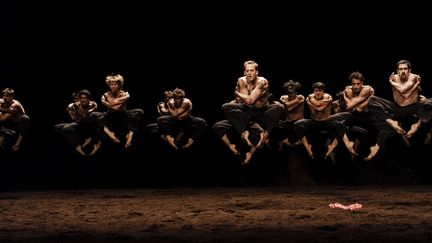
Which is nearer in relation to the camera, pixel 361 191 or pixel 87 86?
pixel 361 191

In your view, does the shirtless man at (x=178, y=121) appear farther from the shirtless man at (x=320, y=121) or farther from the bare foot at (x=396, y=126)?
the bare foot at (x=396, y=126)

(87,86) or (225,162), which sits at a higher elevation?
(87,86)

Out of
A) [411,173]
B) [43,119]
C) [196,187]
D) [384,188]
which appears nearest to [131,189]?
[196,187]

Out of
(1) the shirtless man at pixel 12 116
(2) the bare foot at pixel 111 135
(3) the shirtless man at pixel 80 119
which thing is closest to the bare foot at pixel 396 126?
(2) the bare foot at pixel 111 135

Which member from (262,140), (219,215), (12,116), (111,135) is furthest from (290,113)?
(12,116)

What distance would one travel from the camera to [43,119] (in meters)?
10.4

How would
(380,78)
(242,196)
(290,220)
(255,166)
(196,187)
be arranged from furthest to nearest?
(380,78)
(255,166)
(196,187)
(242,196)
(290,220)

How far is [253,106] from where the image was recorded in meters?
8.48

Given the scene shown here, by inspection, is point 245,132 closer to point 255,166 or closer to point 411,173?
point 255,166

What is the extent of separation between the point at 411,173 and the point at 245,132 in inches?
99.5

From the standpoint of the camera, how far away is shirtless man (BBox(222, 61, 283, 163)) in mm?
8398

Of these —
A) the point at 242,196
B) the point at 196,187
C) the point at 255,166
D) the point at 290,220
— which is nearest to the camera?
the point at 290,220

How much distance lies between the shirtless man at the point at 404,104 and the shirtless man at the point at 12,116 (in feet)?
16.5

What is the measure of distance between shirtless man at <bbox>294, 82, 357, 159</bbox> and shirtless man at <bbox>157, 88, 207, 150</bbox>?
1416 mm
